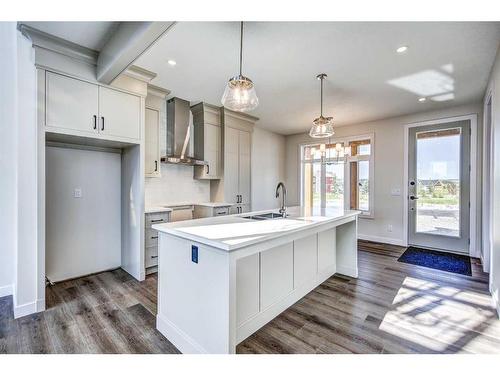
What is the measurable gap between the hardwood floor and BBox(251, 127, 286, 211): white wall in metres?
3.05

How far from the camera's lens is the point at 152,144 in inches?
137

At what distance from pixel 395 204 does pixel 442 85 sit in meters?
2.27

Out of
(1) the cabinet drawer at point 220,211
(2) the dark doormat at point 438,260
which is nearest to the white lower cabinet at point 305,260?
(1) the cabinet drawer at point 220,211

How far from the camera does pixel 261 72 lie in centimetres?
296

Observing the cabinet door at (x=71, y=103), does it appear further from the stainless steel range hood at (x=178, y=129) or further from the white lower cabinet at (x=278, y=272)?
the white lower cabinet at (x=278, y=272)

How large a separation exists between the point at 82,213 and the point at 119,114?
4.46 ft

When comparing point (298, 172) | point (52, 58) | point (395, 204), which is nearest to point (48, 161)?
point (52, 58)

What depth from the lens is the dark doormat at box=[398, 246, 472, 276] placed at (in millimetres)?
3430

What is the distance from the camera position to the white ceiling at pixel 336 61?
2.15m

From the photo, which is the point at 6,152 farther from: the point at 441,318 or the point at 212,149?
the point at 441,318

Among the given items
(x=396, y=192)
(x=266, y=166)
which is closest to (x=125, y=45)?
(x=266, y=166)

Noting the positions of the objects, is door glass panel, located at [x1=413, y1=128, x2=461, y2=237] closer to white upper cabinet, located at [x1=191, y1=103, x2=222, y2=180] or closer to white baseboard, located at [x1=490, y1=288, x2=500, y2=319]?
white baseboard, located at [x1=490, y1=288, x2=500, y2=319]
